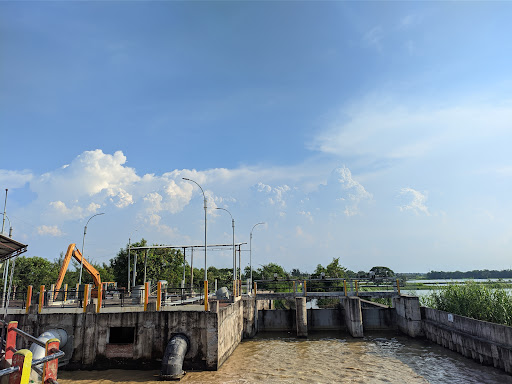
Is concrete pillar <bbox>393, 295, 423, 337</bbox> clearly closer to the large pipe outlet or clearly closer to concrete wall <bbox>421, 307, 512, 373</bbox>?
concrete wall <bbox>421, 307, 512, 373</bbox>

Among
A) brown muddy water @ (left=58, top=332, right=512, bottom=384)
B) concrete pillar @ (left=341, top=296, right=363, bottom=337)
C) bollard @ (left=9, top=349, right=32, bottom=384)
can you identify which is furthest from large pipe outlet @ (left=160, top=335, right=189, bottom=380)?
concrete pillar @ (left=341, top=296, right=363, bottom=337)

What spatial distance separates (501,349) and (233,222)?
25.1 m

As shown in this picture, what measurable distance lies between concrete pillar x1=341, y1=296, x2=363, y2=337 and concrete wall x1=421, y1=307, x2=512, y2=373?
14.3 ft

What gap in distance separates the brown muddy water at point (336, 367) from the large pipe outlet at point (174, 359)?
16.3 inches

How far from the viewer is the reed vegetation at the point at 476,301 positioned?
18.0m

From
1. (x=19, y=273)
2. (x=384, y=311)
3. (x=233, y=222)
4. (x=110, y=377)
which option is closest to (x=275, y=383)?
(x=110, y=377)

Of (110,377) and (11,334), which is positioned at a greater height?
(11,334)

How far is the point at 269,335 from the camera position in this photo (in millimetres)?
27062

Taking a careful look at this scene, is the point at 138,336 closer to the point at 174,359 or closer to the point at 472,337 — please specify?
the point at 174,359

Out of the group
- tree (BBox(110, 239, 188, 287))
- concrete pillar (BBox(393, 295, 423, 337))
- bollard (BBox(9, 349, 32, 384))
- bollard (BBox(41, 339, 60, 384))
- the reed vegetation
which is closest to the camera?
bollard (BBox(9, 349, 32, 384))

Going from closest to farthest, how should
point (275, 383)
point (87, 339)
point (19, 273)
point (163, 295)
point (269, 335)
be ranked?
point (275, 383)
point (87, 339)
point (163, 295)
point (269, 335)
point (19, 273)

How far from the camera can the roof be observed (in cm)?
1549

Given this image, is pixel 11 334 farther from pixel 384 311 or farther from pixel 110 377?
pixel 384 311

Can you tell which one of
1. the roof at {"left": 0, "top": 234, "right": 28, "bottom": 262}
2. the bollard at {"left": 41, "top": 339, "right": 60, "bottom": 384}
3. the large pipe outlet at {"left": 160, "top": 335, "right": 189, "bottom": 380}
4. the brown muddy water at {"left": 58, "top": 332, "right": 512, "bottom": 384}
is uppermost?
Result: the roof at {"left": 0, "top": 234, "right": 28, "bottom": 262}
